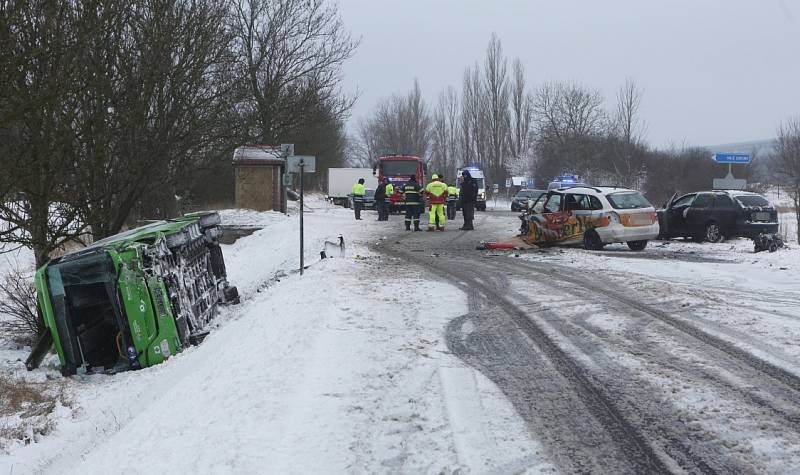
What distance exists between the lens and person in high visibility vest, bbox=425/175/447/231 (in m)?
21.5

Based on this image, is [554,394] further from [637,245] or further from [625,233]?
[637,245]

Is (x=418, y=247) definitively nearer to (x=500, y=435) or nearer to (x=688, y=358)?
(x=688, y=358)

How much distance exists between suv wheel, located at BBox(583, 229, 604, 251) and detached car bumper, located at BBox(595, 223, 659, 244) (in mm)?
120

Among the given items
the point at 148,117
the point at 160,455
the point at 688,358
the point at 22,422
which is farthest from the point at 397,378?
the point at 148,117

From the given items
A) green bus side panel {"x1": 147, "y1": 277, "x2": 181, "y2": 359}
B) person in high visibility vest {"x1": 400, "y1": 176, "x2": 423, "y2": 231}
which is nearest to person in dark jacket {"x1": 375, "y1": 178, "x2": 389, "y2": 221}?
person in high visibility vest {"x1": 400, "y1": 176, "x2": 423, "y2": 231}

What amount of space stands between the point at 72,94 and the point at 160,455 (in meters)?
7.51

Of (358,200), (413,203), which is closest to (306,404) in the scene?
(413,203)

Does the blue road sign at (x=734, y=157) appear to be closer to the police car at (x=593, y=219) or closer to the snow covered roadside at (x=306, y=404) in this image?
the police car at (x=593, y=219)

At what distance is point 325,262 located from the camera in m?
13.5

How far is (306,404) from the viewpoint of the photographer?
539 cm

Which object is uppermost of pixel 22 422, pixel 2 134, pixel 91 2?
pixel 91 2

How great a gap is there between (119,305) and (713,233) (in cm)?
1524

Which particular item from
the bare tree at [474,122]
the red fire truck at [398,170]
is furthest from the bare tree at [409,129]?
the red fire truck at [398,170]

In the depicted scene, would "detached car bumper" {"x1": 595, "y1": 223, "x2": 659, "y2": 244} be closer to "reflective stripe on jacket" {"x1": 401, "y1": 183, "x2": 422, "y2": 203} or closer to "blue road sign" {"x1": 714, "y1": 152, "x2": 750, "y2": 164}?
"reflective stripe on jacket" {"x1": 401, "y1": 183, "x2": 422, "y2": 203}
